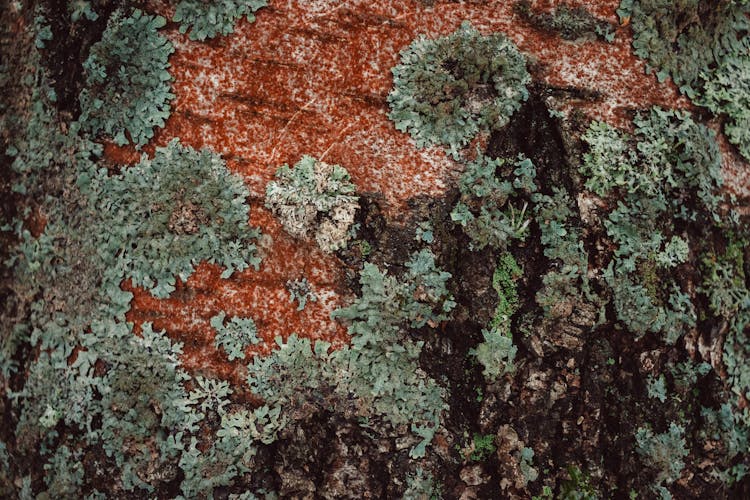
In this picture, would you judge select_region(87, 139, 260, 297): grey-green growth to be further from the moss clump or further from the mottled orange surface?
the moss clump

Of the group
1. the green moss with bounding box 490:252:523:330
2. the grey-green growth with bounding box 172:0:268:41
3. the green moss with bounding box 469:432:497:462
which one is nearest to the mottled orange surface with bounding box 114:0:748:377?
the grey-green growth with bounding box 172:0:268:41

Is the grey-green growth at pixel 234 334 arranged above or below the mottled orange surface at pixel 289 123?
below

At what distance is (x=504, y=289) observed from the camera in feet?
5.12

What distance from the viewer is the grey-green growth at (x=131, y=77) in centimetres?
149

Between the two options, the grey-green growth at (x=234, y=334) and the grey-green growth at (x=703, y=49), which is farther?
the grey-green growth at (x=703, y=49)

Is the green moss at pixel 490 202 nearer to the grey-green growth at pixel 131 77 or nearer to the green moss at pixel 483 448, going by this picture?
the green moss at pixel 483 448

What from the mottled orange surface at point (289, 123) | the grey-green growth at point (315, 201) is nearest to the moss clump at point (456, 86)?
the mottled orange surface at point (289, 123)

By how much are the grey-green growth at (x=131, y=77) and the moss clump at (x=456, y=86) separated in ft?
1.88

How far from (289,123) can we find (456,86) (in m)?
0.43

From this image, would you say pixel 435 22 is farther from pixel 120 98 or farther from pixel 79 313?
pixel 79 313

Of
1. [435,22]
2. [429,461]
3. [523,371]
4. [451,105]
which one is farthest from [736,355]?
[435,22]

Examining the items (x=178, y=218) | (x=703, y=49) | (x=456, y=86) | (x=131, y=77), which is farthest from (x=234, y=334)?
(x=703, y=49)

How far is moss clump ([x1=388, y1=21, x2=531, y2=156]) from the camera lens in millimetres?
1528

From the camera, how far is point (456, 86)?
60.9 inches
